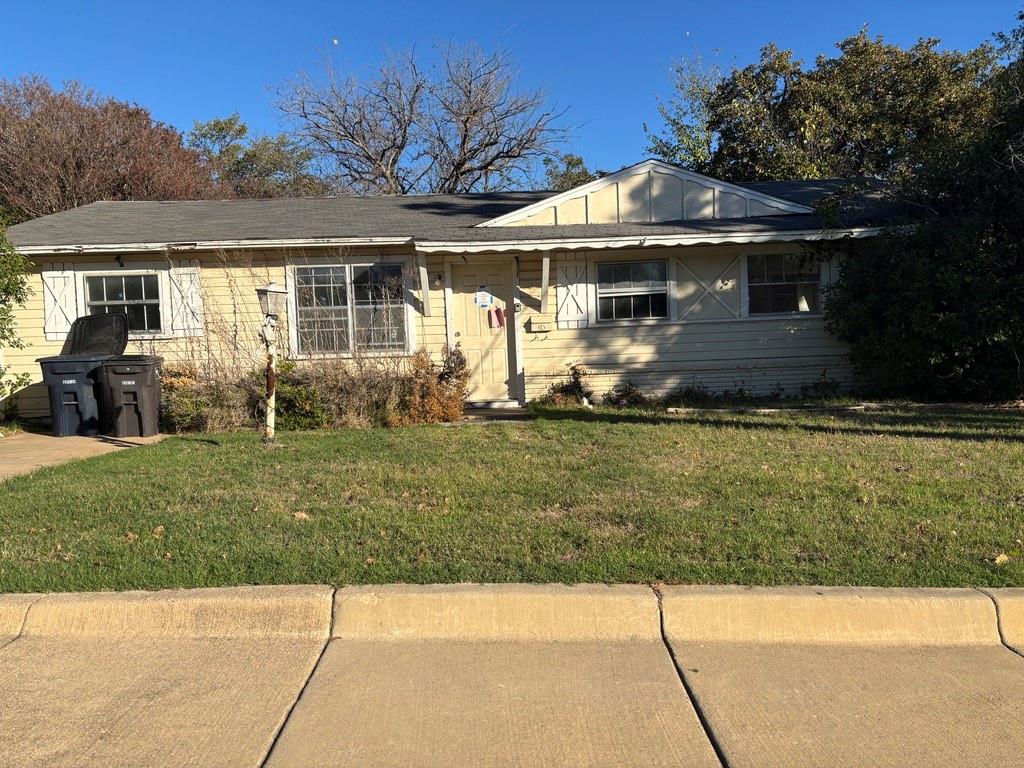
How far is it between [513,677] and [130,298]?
10483mm

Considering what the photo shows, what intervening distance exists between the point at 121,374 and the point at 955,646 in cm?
946

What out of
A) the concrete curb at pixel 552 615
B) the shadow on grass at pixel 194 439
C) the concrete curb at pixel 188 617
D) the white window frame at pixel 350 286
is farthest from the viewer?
the white window frame at pixel 350 286

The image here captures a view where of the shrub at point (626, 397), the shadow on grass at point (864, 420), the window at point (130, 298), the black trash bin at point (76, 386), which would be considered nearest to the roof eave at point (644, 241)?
the shrub at point (626, 397)

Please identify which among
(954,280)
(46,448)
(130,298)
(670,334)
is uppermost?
(130,298)

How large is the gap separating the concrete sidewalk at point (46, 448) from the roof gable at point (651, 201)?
6.12m

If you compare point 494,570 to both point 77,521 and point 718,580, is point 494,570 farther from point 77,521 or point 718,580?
point 77,521

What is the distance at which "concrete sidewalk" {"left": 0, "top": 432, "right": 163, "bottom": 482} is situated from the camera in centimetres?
809

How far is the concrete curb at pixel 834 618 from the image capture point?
3996 mm

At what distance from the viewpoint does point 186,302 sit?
38.9ft

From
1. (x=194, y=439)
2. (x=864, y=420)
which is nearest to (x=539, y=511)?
(x=194, y=439)

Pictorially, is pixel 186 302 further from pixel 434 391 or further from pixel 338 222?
pixel 434 391

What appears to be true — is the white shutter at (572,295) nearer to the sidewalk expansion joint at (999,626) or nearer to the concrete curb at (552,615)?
the concrete curb at (552,615)

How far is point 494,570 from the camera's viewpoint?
4.50 m

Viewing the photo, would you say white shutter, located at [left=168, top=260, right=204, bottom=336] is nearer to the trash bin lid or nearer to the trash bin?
the trash bin lid
